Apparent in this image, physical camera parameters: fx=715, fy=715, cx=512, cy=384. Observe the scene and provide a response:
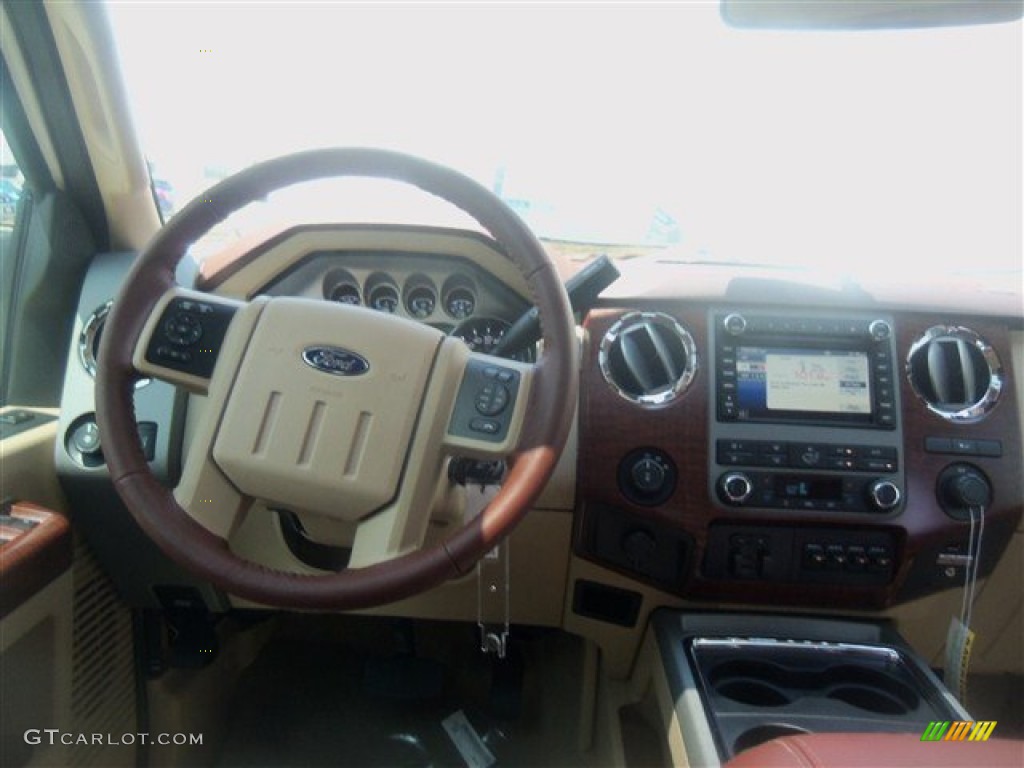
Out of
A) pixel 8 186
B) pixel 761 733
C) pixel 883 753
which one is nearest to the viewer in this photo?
pixel 883 753

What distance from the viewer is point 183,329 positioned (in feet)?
3.44

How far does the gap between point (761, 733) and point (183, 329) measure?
1.06m

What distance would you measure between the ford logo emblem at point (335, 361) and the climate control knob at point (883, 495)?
942 millimetres

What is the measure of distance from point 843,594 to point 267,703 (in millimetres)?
1426

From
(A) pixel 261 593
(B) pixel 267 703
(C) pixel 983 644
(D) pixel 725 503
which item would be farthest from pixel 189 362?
(C) pixel 983 644

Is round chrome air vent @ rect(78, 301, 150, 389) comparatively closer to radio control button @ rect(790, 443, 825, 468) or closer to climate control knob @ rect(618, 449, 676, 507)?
climate control knob @ rect(618, 449, 676, 507)

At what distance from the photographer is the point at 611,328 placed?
4.45ft

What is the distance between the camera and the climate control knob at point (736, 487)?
1313 mm

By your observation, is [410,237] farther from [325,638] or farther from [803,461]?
[325,638]

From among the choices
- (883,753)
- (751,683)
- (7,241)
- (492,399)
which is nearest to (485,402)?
(492,399)

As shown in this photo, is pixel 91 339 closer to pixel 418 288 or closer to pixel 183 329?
pixel 183 329

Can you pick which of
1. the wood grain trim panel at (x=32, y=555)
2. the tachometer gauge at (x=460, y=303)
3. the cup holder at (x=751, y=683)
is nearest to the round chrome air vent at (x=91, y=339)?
the wood grain trim panel at (x=32, y=555)

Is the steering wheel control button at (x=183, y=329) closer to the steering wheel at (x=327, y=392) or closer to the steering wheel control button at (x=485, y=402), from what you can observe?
the steering wheel at (x=327, y=392)

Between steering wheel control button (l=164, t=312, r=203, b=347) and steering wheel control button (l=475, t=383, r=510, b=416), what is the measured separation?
43 cm
